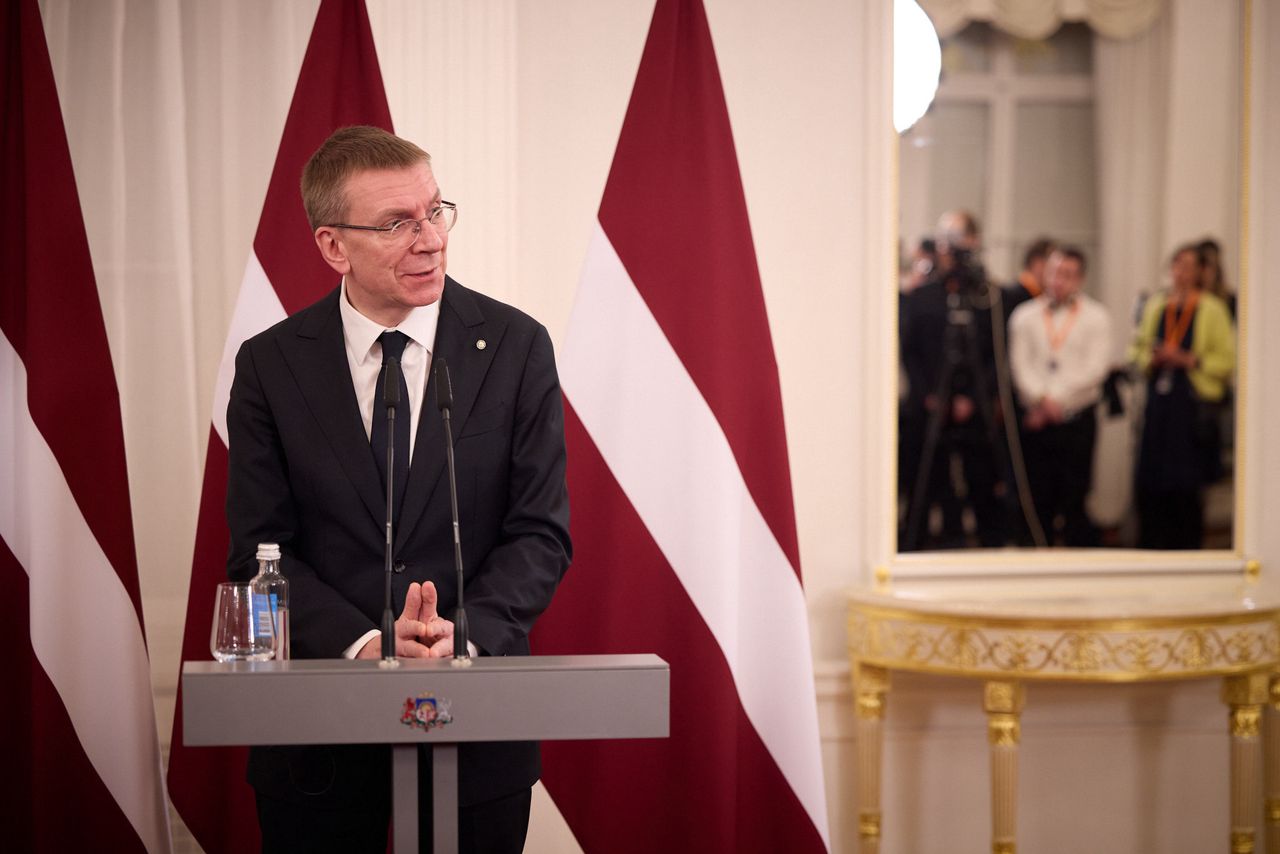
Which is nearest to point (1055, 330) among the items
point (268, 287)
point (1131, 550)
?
point (1131, 550)

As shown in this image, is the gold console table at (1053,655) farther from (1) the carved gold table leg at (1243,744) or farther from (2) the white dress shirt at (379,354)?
(2) the white dress shirt at (379,354)

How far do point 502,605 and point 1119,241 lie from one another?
8.62 ft

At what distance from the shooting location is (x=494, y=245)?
2975 mm

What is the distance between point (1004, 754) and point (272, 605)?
7.46 ft

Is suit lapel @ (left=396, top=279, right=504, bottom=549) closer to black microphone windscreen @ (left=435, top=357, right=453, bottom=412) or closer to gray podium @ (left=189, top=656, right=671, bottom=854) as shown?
black microphone windscreen @ (left=435, top=357, right=453, bottom=412)

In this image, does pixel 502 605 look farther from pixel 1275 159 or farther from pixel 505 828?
pixel 1275 159

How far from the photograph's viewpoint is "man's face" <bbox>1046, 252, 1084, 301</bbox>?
12.1 ft

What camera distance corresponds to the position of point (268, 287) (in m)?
2.86

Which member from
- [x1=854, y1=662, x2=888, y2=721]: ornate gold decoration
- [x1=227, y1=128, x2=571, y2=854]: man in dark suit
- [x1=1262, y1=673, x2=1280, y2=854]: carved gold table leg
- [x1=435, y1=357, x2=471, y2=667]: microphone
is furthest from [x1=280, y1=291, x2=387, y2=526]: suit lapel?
[x1=1262, y1=673, x2=1280, y2=854]: carved gold table leg

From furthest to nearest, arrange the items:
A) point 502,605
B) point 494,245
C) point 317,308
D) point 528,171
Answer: point 528,171
point 494,245
point 317,308
point 502,605

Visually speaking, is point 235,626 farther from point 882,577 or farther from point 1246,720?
point 1246,720

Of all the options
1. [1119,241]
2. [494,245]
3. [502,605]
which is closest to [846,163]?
[1119,241]

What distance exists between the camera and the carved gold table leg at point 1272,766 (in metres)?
3.43

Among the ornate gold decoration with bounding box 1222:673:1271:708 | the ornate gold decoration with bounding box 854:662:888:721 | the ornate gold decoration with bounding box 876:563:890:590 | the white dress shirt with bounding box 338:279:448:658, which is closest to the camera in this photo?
the white dress shirt with bounding box 338:279:448:658
